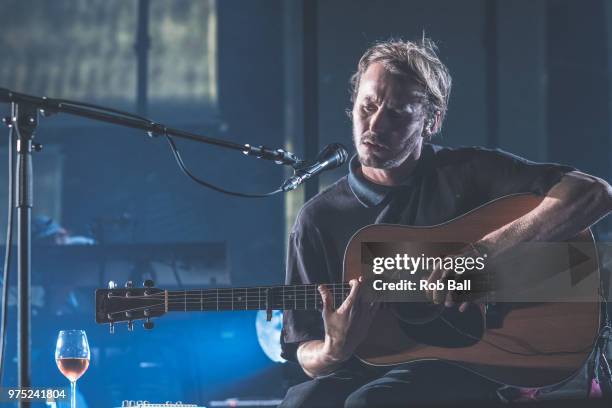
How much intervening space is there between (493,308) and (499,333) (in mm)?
86

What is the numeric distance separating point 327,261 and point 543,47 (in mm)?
1289

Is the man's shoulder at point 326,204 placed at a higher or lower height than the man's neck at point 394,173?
lower

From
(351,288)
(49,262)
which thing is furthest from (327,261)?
(49,262)

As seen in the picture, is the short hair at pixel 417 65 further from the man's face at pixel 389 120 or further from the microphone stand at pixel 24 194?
the microphone stand at pixel 24 194

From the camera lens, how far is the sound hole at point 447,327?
2912 millimetres

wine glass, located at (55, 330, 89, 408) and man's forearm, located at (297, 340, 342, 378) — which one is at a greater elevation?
wine glass, located at (55, 330, 89, 408)

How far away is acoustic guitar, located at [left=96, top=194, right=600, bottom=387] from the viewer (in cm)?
292

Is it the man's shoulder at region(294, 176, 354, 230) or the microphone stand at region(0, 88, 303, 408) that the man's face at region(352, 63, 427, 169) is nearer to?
the man's shoulder at region(294, 176, 354, 230)

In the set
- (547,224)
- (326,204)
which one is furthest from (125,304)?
(547,224)

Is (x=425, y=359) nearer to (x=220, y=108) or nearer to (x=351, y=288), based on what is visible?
(x=351, y=288)

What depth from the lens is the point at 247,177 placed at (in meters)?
4.12

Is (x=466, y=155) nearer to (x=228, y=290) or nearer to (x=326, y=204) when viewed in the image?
(x=326, y=204)

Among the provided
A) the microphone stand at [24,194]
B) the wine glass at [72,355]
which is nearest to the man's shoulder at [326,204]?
the wine glass at [72,355]

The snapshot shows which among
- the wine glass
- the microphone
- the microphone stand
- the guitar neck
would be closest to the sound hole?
the guitar neck
